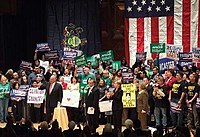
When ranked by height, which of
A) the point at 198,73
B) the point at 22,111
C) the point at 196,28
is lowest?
the point at 22,111

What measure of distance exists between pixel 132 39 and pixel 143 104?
7.31m

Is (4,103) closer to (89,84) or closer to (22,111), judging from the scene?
(22,111)

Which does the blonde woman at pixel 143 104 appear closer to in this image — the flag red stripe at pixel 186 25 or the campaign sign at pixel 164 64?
the campaign sign at pixel 164 64

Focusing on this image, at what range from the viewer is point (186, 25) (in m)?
20.9

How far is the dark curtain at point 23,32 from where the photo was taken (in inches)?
948

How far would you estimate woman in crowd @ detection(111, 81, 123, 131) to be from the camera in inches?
617

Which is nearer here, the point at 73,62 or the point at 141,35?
the point at 73,62

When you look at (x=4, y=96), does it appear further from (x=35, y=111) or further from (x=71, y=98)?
(x=71, y=98)

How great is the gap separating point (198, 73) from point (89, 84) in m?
3.55

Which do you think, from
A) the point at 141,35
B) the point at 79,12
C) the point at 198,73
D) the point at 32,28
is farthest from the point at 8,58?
the point at 198,73

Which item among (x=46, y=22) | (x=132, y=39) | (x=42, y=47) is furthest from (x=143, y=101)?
(x=46, y=22)

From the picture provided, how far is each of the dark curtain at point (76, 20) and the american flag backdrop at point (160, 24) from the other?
2.07m

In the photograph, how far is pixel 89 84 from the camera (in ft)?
52.5

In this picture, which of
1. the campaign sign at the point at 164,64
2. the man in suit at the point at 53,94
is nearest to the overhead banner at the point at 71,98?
the man in suit at the point at 53,94
